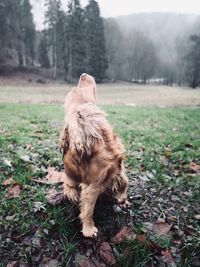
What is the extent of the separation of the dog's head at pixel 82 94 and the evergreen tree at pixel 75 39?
39288 millimetres

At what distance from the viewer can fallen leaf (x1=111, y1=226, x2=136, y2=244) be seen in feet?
8.48

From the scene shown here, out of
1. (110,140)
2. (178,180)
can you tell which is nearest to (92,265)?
(110,140)

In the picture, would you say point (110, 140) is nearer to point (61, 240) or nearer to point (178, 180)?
point (61, 240)

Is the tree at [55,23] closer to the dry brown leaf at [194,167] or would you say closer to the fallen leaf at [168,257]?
the dry brown leaf at [194,167]

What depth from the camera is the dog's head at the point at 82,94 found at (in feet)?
8.58

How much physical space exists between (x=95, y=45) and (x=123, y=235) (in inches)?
1799

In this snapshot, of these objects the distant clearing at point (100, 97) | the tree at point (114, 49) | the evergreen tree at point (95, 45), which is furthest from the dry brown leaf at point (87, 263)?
the tree at point (114, 49)

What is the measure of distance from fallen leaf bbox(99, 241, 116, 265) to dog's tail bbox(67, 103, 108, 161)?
907mm

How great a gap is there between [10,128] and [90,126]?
494 cm

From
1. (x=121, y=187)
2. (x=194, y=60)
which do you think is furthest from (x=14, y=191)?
(x=194, y=60)

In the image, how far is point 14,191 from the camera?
3201mm

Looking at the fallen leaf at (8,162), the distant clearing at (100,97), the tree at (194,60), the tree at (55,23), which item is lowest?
the distant clearing at (100,97)

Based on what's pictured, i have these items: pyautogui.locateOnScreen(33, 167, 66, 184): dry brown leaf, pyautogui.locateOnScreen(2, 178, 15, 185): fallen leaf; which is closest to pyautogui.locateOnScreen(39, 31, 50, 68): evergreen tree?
pyautogui.locateOnScreen(33, 167, 66, 184): dry brown leaf

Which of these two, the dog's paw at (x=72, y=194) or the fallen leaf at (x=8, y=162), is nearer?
the dog's paw at (x=72, y=194)
